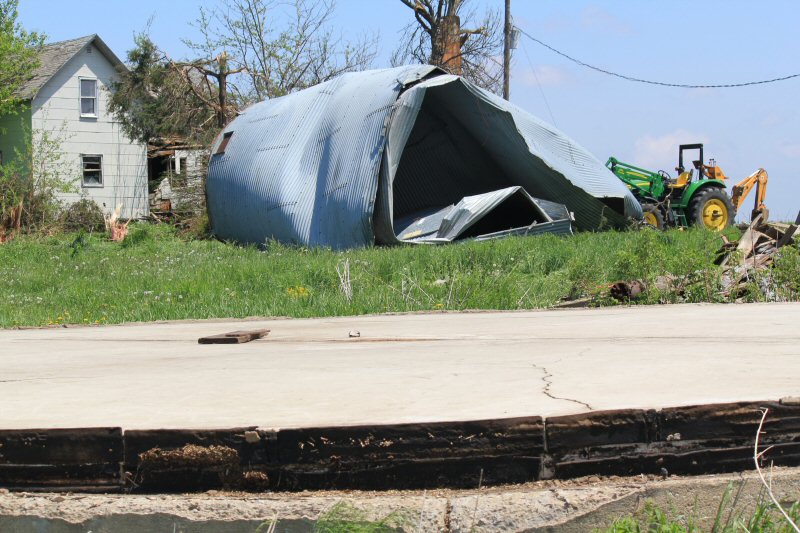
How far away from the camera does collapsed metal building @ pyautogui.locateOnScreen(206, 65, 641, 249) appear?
15.6m

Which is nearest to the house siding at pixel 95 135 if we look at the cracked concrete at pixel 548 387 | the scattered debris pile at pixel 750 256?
the scattered debris pile at pixel 750 256

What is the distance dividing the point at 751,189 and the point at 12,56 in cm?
2436

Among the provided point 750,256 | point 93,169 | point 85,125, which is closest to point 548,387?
point 750,256

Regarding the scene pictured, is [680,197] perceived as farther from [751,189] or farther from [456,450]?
[456,450]

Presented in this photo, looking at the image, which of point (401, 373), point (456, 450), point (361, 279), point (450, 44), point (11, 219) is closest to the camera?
point (456, 450)

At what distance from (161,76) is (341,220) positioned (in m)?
17.7

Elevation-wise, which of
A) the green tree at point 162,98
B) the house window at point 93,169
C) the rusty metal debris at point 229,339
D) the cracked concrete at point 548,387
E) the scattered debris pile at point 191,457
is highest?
the green tree at point 162,98

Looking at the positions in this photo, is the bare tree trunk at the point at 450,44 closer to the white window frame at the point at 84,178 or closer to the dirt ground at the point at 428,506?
the white window frame at the point at 84,178

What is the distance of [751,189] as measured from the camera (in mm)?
22281

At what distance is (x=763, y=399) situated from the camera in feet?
8.45

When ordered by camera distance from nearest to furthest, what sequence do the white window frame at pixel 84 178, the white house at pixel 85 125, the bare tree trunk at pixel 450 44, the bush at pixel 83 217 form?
the bare tree trunk at pixel 450 44 → the bush at pixel 83 217 → the white house at pixel 85 125 → the white window frame at pixel 84 178

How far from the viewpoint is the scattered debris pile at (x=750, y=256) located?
890 cm

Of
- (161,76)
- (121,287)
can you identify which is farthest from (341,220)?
(161,76)

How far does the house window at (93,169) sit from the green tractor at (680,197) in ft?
72.6
